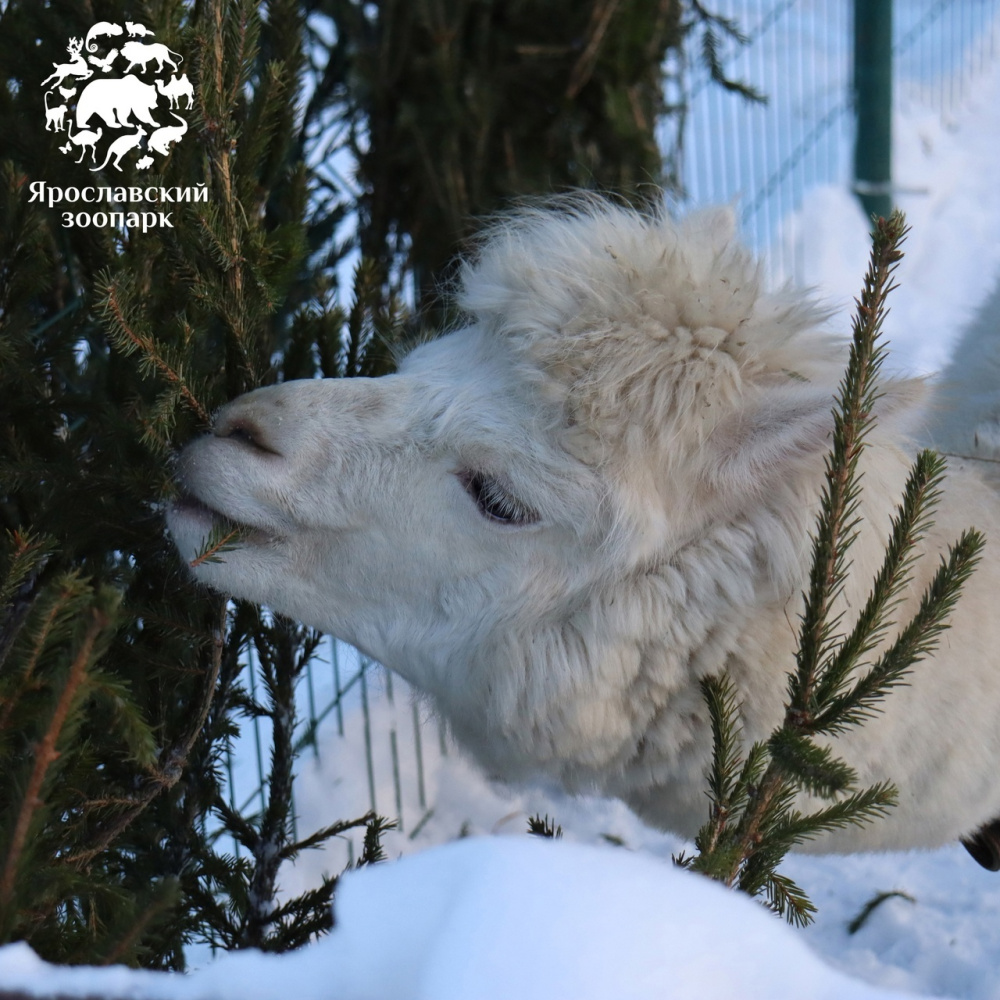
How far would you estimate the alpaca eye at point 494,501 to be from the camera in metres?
2.04

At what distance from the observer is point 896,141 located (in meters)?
10.5

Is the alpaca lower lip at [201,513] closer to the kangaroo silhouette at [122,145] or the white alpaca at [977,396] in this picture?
the kangaroo silhouette at [122,145]

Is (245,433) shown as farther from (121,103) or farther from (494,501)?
(121,103)

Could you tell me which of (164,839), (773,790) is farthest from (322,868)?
(773,790)

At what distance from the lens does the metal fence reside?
15.2 ft

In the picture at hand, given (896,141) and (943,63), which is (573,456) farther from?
(943,63)

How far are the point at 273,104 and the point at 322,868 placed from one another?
2.95 metres

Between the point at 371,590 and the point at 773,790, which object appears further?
the point at 371,590

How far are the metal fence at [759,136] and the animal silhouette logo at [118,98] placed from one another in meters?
2.30

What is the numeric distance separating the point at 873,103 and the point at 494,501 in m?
7.94

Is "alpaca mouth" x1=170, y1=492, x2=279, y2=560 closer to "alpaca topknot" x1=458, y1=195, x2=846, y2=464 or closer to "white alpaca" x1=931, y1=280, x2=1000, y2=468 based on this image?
"alpaca topknot" x1=458, y1=195, x2=846, y2=464

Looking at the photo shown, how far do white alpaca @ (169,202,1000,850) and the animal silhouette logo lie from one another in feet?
1.96

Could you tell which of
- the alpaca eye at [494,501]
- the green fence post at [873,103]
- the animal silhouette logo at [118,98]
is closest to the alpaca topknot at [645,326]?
the alpaca eye at [494,501]

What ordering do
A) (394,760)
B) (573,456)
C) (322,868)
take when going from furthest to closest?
(394,760)
(322,868)
(573,456)
